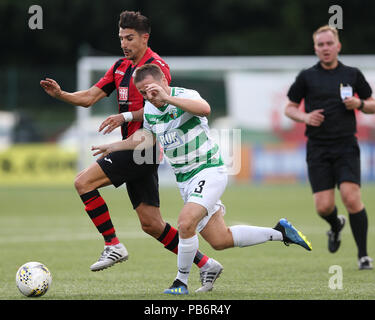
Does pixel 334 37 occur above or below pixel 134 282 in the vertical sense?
above

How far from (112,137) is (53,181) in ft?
9.56

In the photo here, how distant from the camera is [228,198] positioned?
18.0 m

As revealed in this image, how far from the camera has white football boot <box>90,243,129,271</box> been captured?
266 inches

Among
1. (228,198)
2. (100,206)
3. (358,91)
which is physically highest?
(358,91)

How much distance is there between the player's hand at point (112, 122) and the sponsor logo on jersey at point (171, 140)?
0.53 meters

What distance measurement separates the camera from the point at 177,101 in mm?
6113

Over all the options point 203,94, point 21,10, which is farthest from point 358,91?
point 21,10

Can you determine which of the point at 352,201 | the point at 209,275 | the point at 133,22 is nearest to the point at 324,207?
the point at 352,201

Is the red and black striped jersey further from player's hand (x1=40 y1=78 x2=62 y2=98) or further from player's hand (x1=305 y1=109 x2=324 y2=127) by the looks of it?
player's hand (x1=305 y1=109 x2=324 y2=127)

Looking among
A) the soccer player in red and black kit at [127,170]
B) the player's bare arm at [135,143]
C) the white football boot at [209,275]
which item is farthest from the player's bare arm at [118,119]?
the white football boot at [209,275]

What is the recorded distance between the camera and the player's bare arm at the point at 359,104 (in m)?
8.09

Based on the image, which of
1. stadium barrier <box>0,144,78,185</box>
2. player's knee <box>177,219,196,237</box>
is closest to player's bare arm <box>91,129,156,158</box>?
player's knee <box>177,219,196,237</box>

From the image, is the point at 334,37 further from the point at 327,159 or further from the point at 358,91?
the point at 327,159

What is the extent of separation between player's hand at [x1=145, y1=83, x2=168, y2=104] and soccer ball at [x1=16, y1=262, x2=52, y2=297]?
1.57 m
